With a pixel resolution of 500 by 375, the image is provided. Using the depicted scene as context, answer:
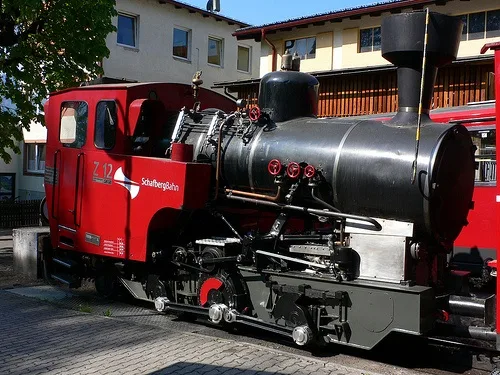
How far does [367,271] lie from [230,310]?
1565 millimetres

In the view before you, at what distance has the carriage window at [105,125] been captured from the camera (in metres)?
7.43

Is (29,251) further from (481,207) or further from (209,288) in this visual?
(481,207)

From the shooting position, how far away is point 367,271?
217 inches

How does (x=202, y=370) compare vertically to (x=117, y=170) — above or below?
below

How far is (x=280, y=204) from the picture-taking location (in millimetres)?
6199

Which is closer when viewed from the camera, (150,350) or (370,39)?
(150,350)

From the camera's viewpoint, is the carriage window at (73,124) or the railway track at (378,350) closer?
the railway track at (378,350)

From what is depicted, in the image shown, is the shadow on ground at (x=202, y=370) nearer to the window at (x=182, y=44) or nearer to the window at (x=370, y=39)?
the window at (x=370, y=39)

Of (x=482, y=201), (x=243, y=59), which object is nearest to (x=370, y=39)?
(x=243, y=59)

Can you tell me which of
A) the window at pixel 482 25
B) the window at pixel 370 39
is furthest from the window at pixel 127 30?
the window at pixel 482 25

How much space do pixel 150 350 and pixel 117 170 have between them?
2407mm

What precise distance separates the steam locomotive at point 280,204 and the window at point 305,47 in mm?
11050

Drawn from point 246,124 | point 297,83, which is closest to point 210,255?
point 246,124

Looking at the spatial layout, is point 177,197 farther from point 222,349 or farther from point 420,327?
point 420,327
